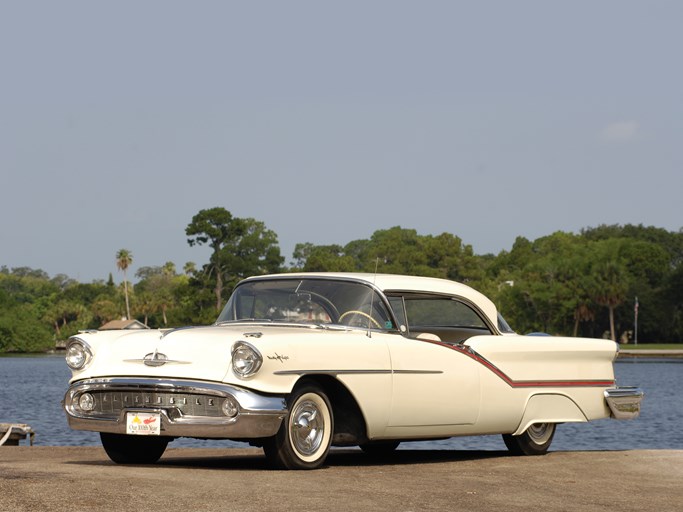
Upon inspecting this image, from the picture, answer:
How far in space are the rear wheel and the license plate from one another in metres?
0.86

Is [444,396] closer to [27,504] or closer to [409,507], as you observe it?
[409,507]

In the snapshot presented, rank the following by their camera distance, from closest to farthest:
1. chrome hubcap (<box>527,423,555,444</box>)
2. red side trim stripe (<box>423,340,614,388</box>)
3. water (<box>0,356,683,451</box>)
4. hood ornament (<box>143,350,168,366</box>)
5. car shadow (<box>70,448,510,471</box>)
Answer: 1. hood ornament (<box>143,350,168,366</box>)
2. car shadow (<box>70,448,510,471</box>)
3. red side trim stripe (<box>423,340,614,388</box>)
4. chrome hubcap (<box>527,423,555,444</box>)
5. water (<box>0,356,683,451</box>)

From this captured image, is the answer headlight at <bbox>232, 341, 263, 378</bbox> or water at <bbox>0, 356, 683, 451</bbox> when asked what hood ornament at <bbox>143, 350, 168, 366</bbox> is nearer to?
headlight at <bbox>232, 341, 263, 378</bbox>

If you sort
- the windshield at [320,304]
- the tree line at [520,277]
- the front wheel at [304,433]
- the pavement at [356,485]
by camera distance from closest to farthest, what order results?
Answer: the pavement at [356,485]
the front wheel at [304,433]
the windshield at [320,304]
the tree line at [520,277]

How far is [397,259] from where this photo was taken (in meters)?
192

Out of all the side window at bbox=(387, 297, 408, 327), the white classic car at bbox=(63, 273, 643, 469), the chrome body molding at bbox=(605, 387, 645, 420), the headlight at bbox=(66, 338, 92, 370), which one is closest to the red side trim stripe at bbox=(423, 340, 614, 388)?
the white classic car at bbox=(63, 273, 643, 469)

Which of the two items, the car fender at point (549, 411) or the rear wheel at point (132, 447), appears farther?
the car fender at point (549, 411)

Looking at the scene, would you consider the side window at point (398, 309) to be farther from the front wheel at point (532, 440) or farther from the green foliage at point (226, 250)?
the green foliage at point (226, 250)

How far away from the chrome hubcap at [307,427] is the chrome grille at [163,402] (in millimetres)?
634

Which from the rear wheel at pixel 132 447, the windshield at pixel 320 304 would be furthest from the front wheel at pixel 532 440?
the rear wheel at pixel 132 447

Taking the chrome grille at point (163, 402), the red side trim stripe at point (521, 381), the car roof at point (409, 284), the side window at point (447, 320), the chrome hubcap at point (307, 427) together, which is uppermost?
the car roof at point (409, 284)

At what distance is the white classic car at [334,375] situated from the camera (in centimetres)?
1009

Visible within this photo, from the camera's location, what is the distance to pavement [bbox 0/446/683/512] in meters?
7.92

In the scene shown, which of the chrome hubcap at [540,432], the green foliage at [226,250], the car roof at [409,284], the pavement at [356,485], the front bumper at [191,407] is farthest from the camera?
the green foliage at [226,250]
